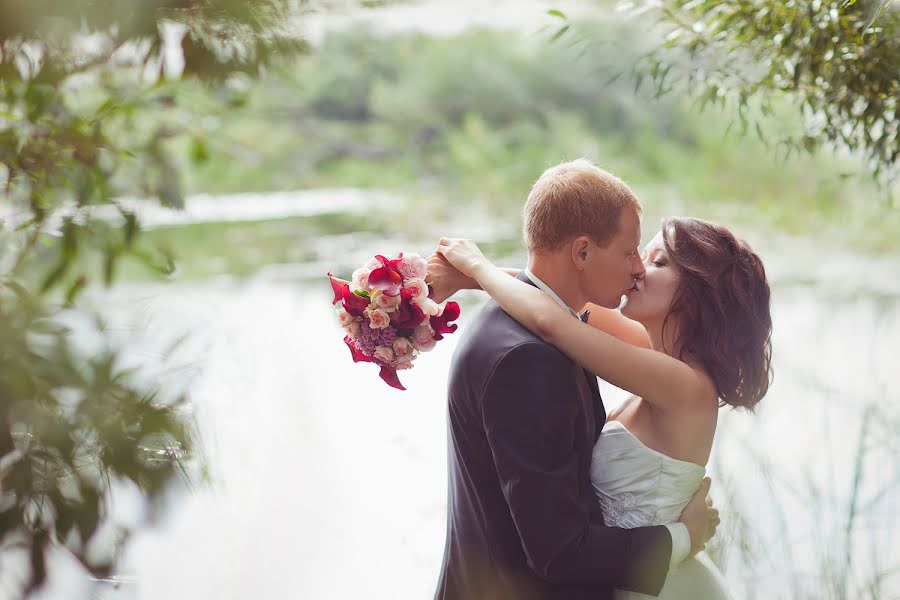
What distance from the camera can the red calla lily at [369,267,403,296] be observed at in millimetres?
1565

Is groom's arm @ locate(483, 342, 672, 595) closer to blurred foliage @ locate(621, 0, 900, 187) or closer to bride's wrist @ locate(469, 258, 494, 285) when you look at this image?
bride's wrist @ locate(469, 258, 494, 285)

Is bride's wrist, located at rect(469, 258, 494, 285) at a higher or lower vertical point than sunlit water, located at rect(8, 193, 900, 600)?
higher

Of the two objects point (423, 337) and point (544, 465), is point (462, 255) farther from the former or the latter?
point (544, 465)

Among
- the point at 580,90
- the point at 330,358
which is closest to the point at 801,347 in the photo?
the point at 330,358

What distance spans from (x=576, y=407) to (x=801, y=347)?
567cm

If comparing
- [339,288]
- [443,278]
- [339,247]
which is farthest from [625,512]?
[339,247]

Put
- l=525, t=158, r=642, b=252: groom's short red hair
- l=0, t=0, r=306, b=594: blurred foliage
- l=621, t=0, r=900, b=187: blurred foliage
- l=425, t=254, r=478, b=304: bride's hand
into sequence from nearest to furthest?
l=0, t=0, r=306, b=594: blurred foliage, l=525, t=158, r=642, b=252: groom's short red hair, l=425, t=254, r=478, b=304: bride's hand, l=621, t=0, r=900, b=187: blurred foliage

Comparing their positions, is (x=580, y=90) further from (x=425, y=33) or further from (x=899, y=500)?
(x=899, y=500)

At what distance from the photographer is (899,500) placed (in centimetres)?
377

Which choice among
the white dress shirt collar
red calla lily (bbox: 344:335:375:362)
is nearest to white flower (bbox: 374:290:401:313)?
red calla lily (bbox: 344:335:375:362)

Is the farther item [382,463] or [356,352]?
[382,463]

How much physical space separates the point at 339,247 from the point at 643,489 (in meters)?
7.03

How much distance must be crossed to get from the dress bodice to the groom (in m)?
0.04

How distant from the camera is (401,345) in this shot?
1.60 meters
